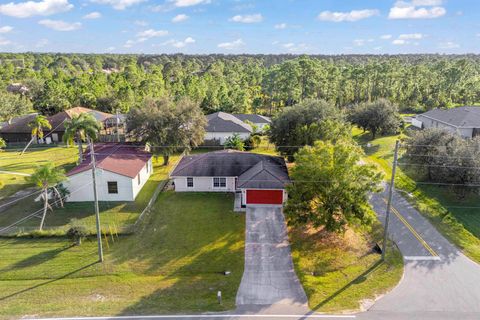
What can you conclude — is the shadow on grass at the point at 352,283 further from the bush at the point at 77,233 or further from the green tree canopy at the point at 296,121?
the bush at the point at 77,233

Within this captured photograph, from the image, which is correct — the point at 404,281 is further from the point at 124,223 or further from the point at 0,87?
the point at 0,87

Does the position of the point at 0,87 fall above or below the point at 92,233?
above

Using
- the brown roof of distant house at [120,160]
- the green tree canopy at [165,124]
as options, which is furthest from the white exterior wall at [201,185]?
the green tree canopy at [165,124]

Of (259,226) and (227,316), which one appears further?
(259,226)

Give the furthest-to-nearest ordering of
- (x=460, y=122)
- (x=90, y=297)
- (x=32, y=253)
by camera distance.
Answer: (x=460, y=122), (x=32, y=253), (x=90, y=297)

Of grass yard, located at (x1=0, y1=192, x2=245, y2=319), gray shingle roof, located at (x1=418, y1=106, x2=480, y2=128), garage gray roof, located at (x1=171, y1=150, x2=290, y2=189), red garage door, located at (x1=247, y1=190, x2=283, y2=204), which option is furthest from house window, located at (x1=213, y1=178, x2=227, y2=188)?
gray shingle roof, located at (x1=418, y1=106, x2=480, y2=128)

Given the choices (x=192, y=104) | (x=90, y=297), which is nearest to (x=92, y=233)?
(x=90, y=297)

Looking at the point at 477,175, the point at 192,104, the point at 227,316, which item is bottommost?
the point at 227,316
